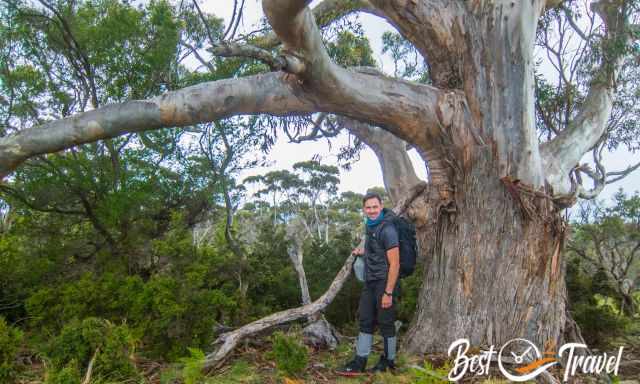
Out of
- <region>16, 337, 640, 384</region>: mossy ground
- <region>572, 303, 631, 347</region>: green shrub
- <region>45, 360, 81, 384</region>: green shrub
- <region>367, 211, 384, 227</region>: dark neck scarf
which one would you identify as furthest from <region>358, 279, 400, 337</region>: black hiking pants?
<region>572, 303, 631, 347</region>: green shrub

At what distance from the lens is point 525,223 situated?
4.35 m

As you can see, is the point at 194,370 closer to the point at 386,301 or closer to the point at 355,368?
the point at 355,368

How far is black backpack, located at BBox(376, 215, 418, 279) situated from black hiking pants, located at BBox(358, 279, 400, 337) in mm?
140

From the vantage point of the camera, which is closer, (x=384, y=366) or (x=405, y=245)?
(x=384, y=366)

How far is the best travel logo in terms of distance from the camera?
3.84 meters

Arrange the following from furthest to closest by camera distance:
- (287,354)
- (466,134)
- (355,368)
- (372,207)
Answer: (466,134)
(372,207)
(355,368)
(287,354)

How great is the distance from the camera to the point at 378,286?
162 inches

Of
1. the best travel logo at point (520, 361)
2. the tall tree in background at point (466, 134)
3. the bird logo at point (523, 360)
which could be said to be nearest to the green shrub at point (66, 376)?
the tall tree in background at point (466, 134)

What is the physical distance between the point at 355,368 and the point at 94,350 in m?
2.01


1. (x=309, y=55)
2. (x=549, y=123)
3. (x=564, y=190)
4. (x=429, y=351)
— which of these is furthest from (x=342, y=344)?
(x=549, y=123)

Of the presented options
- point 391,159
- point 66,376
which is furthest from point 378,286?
point 391,159

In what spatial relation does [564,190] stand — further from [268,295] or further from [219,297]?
[268,295]

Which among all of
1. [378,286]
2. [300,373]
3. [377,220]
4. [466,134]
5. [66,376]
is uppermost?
[466,134]

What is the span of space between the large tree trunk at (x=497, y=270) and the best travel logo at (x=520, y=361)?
10 centimetres
